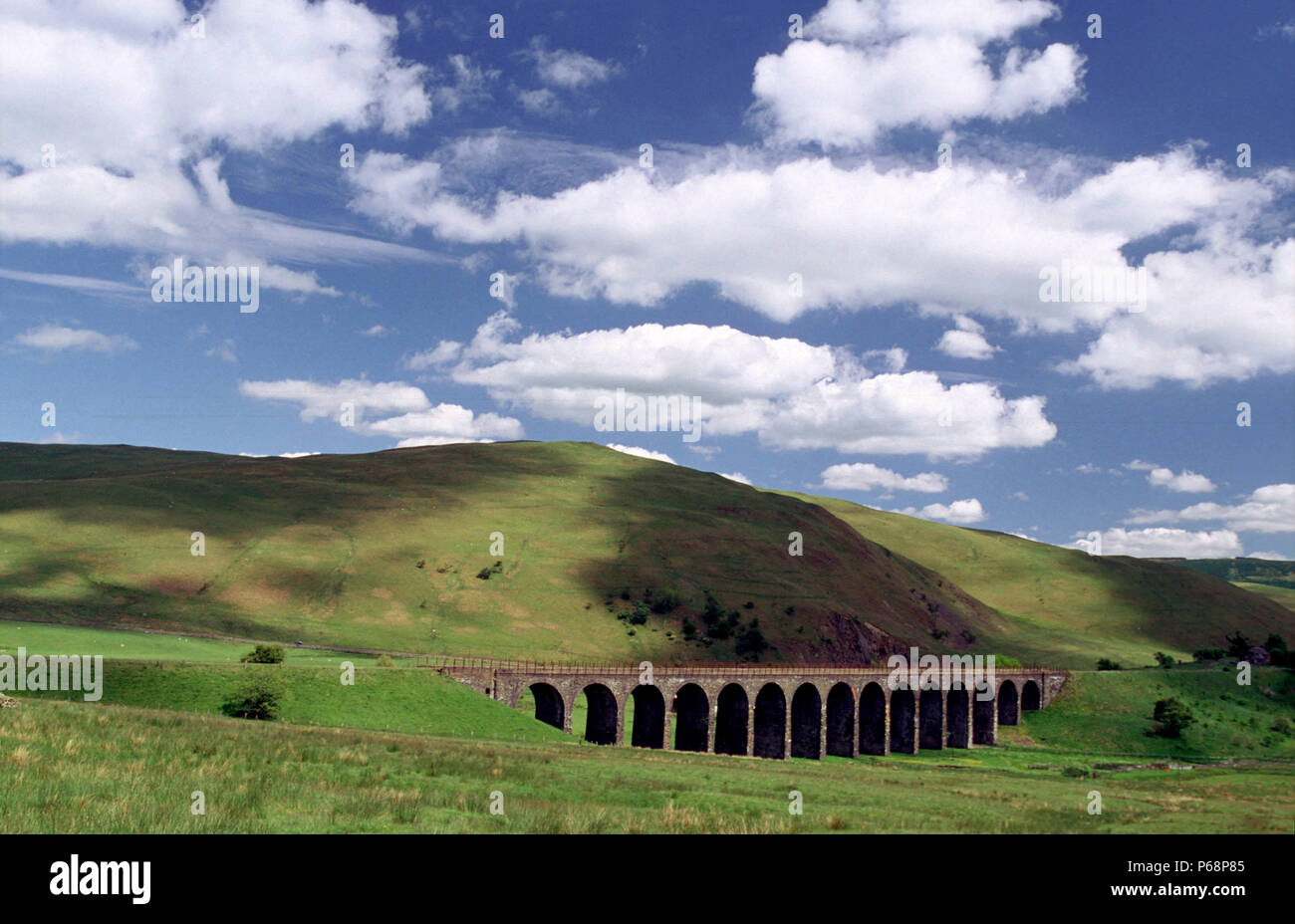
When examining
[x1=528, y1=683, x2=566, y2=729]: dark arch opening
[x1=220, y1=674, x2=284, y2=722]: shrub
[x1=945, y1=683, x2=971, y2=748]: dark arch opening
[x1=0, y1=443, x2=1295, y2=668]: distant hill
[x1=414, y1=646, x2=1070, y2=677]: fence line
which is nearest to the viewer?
[x1=220, y1=674, x2=284, y2=722]: shrub

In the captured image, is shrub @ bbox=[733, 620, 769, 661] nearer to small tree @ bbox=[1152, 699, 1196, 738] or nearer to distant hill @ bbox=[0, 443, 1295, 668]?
distant hill @ bbox=[0, 443, 1295, 668]

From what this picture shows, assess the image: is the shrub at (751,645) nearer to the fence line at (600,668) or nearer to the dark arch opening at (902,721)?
the dark arch opening at (902,721)

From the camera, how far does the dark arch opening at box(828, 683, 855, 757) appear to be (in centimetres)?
8712

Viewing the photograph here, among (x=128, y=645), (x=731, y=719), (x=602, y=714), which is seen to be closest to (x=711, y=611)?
(x=731, y=719)

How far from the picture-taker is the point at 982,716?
101062 mm

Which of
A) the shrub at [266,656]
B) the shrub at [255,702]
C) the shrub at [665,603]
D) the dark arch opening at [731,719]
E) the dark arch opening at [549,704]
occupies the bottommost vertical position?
the dark arch opening at [731,719]

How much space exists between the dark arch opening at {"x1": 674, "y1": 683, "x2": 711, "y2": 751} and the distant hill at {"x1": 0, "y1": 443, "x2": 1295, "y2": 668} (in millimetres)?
35162

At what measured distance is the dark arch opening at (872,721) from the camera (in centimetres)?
9106

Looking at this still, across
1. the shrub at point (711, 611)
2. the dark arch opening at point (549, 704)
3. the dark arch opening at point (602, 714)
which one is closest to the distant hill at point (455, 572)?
the shrub at point (711, 611)

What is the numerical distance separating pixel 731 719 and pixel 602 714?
14616 mm

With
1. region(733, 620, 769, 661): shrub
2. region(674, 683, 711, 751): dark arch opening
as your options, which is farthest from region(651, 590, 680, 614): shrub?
region(674, 683, 711, 751): dark arch opening

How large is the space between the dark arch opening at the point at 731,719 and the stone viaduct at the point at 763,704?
0.09m
